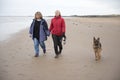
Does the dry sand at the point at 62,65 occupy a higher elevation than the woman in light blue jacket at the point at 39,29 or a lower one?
lower

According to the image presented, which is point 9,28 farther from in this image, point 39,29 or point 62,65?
point 62,65

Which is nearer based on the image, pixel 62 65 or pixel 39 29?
pixel 62 65

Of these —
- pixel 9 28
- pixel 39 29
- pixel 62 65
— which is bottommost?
pixel 9 28

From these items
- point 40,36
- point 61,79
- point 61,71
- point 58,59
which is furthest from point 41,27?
point 61,79

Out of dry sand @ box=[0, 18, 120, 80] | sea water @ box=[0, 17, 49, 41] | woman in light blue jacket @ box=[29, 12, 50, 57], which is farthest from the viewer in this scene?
sea water @ box=[0, 17, 49, 41]

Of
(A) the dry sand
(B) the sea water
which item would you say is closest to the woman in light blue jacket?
(A) the dry sand

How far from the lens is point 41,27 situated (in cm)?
1050

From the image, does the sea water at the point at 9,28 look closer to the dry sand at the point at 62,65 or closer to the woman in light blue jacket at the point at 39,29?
the dry sand at the point at 62,65

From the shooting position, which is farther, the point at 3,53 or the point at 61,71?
the point at 3,53


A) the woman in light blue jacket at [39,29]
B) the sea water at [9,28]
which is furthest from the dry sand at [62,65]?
the sea water at [9,28]

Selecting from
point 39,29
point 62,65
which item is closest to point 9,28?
point 39,29

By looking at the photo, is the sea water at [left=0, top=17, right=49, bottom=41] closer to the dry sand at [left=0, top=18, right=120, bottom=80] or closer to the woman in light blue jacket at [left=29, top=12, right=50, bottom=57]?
the dry sand at [left=0, top=18, right=120, bottom=80]

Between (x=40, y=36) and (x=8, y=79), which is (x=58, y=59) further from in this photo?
(x=8, y=79)

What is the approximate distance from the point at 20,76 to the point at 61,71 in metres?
1.27
